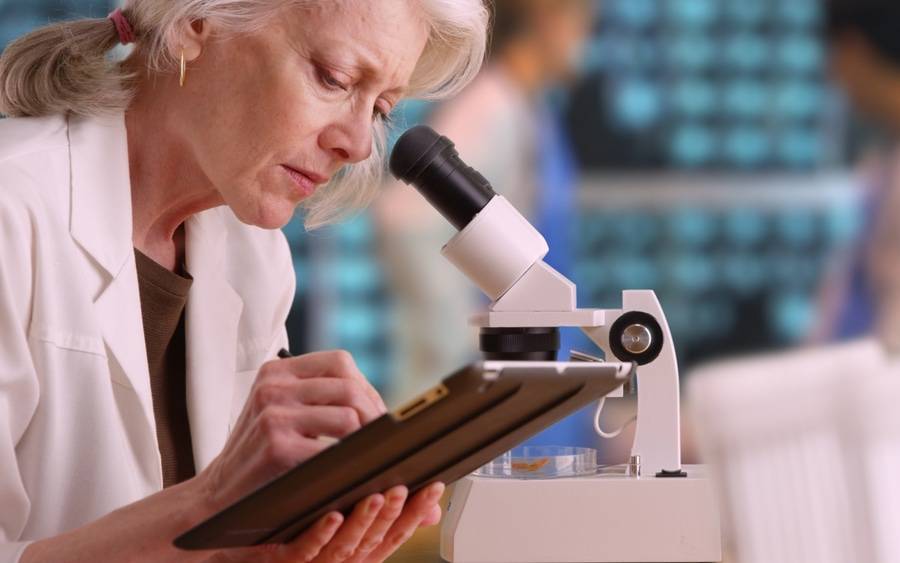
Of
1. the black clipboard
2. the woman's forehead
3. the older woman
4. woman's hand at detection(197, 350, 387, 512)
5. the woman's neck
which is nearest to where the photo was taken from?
the black clipboard

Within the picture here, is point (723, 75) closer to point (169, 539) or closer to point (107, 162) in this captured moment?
point (107, 162)

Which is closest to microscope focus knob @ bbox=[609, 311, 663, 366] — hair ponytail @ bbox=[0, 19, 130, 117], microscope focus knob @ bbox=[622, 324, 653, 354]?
microscope focus knob @ bbox=[622, 324, 653, 354]

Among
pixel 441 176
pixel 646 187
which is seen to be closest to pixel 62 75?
pixel 441 176

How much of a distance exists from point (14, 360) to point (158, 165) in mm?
372

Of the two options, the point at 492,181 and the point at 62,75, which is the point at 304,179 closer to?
the point at 62,75

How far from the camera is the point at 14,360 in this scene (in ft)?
4.24

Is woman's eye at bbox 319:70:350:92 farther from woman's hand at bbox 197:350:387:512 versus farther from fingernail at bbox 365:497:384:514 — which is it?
fingernail at bbox 365:497:384:514

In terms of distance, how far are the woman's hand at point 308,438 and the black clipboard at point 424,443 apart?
0.02 metres

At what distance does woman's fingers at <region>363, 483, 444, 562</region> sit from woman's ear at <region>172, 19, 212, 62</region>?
66 centimetres

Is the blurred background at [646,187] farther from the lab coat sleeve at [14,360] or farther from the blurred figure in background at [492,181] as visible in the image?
the lab coat sleeve at [14,360]

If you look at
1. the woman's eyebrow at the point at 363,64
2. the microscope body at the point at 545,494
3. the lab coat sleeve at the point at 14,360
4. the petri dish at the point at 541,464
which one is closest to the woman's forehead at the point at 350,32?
the woman's eyebrow at the point at 363,64

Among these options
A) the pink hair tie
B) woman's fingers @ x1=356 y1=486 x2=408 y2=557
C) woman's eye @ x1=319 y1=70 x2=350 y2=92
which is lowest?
woman's fingers @ x1=356 y1=486 x2=408 y2=557

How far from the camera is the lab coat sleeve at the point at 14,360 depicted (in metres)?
1.28

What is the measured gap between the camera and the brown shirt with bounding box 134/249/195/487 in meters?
1.61
